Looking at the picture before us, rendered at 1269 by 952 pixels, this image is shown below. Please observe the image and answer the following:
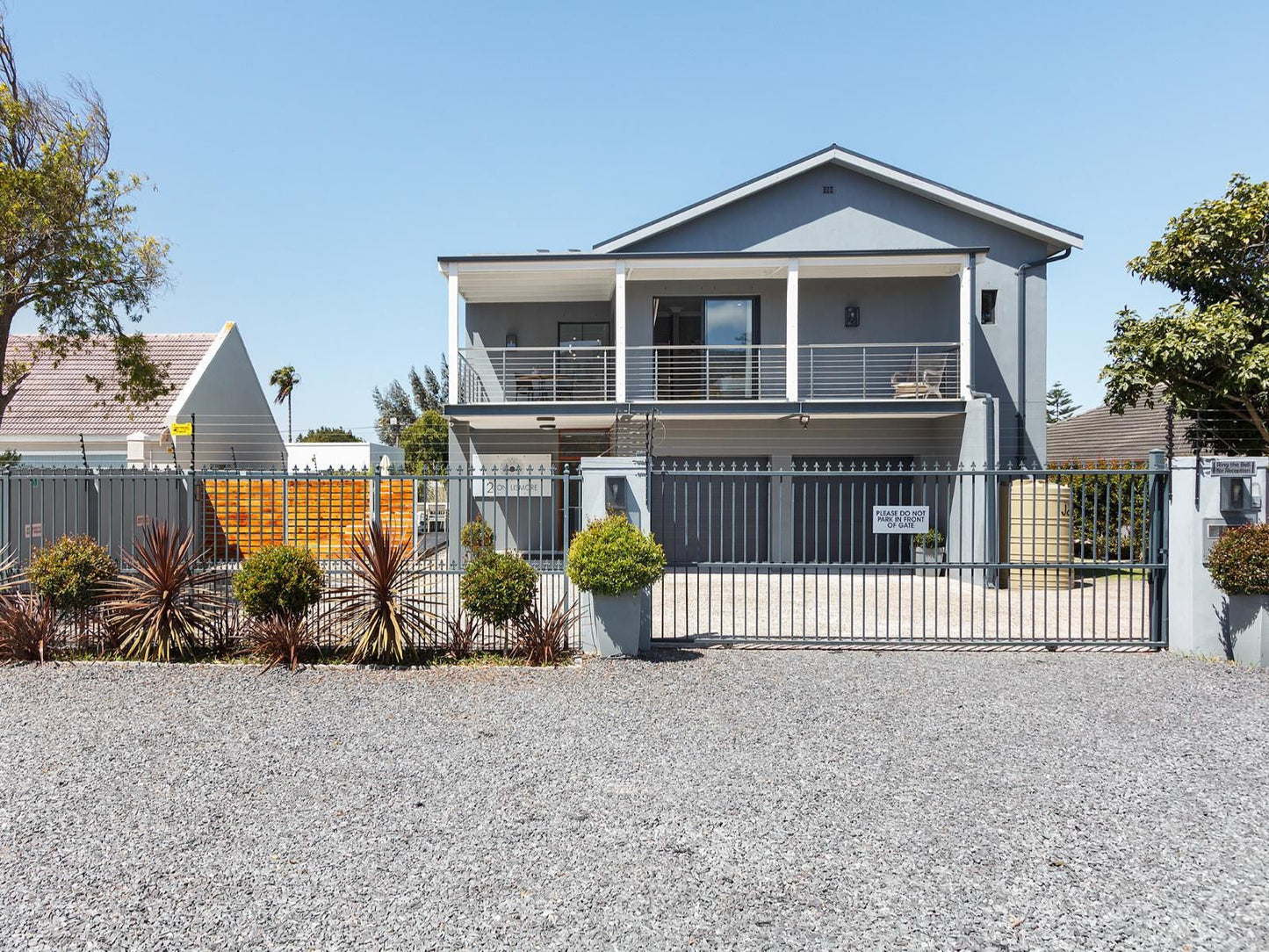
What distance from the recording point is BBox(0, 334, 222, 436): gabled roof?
18.2 metres

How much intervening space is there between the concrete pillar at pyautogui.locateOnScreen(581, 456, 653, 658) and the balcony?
8015 mm

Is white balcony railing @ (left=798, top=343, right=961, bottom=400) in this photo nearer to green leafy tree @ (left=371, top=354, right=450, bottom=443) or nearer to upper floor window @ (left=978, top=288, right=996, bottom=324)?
upper floor window @ (left=978, top=288, right=996, bottom=324)

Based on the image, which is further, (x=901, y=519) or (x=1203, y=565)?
(x=901, y=519)

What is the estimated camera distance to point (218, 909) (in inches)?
142

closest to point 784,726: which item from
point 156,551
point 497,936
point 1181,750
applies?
point 1181,750

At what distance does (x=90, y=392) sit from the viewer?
19.4 metres

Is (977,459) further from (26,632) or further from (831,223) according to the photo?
(26,632)

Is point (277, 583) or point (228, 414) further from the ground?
point (228, 414)

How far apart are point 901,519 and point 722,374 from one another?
874 centimetres

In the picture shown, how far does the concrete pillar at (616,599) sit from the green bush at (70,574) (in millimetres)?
5366

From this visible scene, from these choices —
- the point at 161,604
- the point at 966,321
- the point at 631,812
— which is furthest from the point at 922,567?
the point at 966,321

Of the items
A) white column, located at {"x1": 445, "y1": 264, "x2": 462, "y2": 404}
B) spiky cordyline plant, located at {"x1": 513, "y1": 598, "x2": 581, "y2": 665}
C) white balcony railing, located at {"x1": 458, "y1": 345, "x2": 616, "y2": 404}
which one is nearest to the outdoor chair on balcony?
white balcony railing, located at {"x1": 458, "y1": 345, "x2": 616, "y2": 404}

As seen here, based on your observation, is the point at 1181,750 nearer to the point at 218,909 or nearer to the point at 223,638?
the point at 218,909

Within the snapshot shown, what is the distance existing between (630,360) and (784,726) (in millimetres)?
12101
